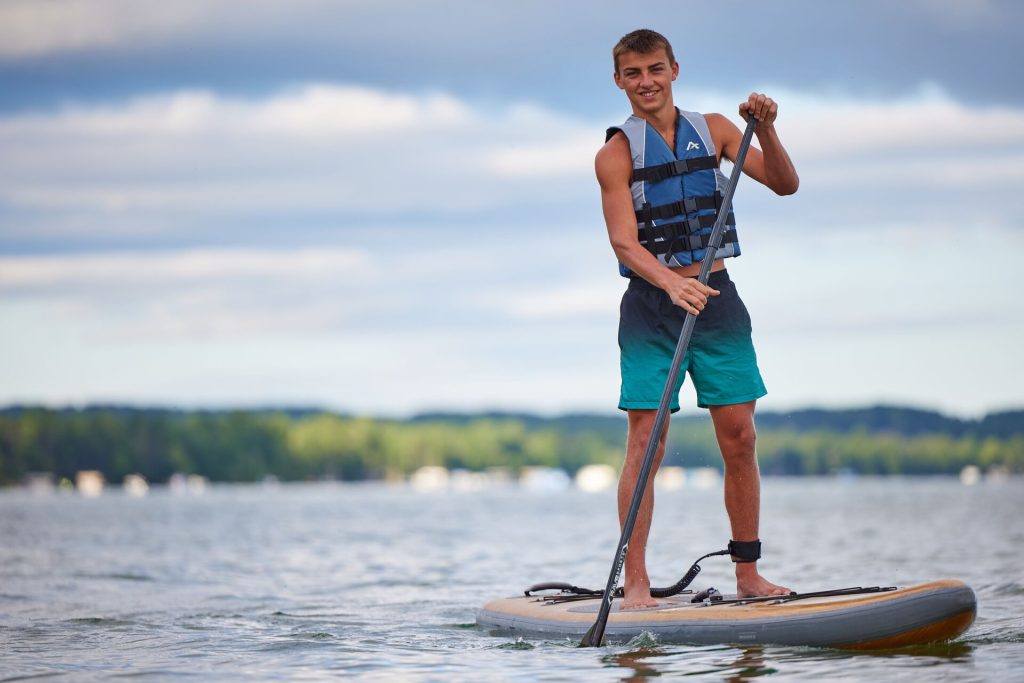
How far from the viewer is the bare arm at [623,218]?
23.4 feet

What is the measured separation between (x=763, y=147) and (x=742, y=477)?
1.72 metres

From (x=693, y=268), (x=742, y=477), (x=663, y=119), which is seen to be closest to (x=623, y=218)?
(x=693, y=268)

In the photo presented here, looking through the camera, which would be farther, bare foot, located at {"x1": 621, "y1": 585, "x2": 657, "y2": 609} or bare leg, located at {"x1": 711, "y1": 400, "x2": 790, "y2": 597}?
bare foot, located at {"x1": 621, "y1": 585, "x2": 657, "y2": 609}

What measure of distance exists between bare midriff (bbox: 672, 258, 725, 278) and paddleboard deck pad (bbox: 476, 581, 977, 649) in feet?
5.66

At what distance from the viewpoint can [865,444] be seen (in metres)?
163

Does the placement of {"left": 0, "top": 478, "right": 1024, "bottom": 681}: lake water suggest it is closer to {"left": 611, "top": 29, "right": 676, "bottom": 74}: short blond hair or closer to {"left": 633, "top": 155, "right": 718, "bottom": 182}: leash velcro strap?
{"left": 633, "top": 155, "right": 718, "bottom": 182}: leash velcro strap

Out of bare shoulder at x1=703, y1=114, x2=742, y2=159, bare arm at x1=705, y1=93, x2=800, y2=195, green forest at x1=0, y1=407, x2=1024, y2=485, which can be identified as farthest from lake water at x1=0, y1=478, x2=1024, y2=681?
green forest at x1=0, y1=407, x2=1024, y2=485

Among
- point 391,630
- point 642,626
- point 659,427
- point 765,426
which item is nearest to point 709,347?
point 659,427

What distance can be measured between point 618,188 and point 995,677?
2.97 m

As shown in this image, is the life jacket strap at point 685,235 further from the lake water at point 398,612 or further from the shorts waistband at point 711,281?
the lake water at point 398,612

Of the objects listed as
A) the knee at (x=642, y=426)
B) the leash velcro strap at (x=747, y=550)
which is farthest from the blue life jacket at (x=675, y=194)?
the leash velcro strap at (x=747, y=550)

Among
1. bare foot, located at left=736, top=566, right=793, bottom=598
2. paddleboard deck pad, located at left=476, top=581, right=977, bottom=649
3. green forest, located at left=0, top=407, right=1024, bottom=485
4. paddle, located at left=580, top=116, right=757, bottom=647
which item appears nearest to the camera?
paddleboard deck pad, located at left=476, top=581, right=977, bottom=649

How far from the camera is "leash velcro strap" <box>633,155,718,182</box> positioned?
290 inches

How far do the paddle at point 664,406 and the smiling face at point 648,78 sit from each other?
457 mm
